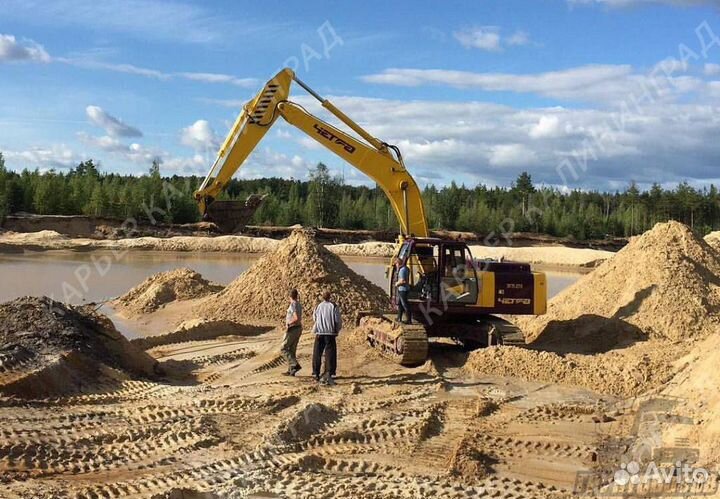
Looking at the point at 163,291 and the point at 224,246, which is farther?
the point at 224,246

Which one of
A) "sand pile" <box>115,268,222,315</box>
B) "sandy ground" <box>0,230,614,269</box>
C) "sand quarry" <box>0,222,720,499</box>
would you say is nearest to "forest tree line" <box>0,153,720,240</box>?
"sandy ground" <box>0,230,614,269</box>

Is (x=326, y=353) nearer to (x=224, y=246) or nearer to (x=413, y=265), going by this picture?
(x=413, y=265)

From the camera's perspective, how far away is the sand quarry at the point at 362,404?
22.5 feet

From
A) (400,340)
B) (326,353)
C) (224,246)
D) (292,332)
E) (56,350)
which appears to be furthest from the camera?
(224,246)

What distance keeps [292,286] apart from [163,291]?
4551 mm

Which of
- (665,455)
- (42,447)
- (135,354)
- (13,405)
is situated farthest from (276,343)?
(665,455)

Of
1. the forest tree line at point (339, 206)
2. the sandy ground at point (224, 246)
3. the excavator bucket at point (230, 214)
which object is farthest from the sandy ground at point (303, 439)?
the forest tree line at point (339, 206)

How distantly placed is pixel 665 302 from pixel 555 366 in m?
4.15

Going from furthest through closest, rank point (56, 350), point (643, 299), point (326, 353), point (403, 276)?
point (643, 299), point (403, 276), point (326, 353), point (56, 350)

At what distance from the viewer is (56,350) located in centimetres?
1028

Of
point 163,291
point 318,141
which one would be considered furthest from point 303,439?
point 163,291

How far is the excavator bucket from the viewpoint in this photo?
50.5 ft

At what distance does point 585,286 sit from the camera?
1698 cm

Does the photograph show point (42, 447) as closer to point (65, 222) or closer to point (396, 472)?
point (396, 472)
